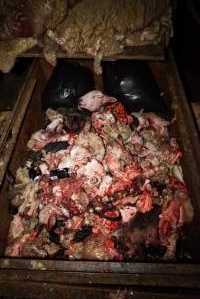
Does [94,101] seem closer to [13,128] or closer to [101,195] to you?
[13,128]

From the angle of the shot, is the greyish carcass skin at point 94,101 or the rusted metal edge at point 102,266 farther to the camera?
the greyish carcass skin at point 94,101

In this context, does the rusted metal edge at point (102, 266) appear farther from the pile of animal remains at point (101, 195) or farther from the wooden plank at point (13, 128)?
the wooden plank at point (13, 128)

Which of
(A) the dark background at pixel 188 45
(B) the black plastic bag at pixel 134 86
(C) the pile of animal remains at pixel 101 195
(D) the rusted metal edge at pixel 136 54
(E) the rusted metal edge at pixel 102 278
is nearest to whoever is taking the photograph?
(E) the rusted metal edge at pixel 102 278

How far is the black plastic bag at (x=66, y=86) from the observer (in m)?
3.67

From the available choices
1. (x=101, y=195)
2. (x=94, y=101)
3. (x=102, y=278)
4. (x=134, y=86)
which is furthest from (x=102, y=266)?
(x=134, y=86)

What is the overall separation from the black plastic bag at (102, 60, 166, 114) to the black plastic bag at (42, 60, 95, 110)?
0.30 meters

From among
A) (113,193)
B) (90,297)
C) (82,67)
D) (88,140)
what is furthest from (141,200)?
(82,67)

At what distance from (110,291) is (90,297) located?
135mm

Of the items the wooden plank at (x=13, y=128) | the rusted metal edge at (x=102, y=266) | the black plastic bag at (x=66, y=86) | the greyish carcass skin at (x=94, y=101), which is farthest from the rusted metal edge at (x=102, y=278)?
the black plastic bag at (x=66, y=86)

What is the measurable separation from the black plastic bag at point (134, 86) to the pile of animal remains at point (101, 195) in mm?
337

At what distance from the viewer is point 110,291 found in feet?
6.33

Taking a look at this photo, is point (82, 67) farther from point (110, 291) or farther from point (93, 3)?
point (110, 291)

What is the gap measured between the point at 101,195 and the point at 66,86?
1493mm

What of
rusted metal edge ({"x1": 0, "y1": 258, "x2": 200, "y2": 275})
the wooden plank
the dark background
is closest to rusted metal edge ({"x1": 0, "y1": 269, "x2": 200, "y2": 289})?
rusted metal edge ({"x1": 0, "y1": 258, "x2": 200, "y2": 275})
